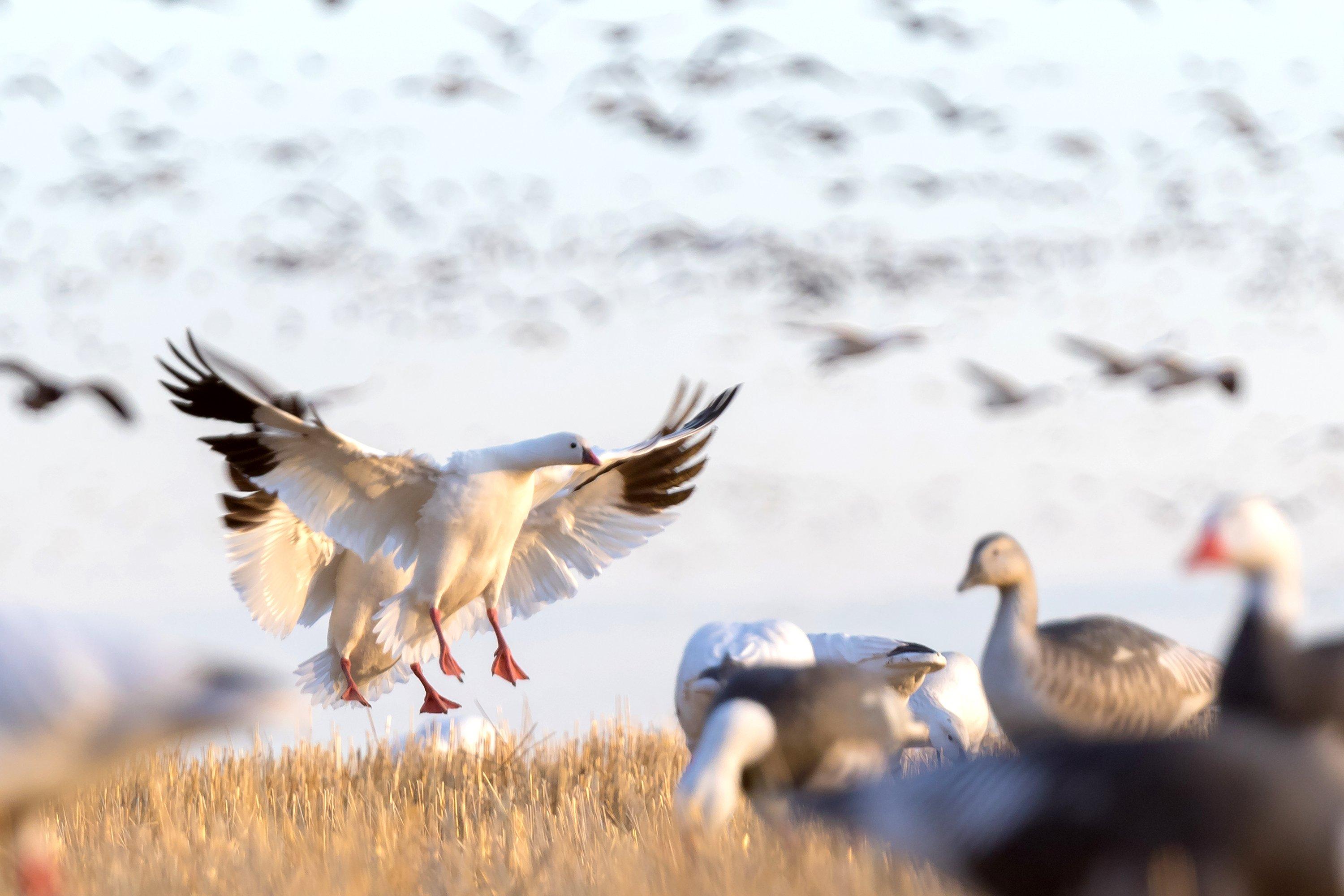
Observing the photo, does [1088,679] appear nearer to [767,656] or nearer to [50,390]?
[767,656]

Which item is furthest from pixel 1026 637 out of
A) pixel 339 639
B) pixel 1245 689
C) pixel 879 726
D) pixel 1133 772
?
pixel 339 639

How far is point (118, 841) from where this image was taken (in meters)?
5.32

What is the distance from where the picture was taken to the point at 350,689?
9508mm

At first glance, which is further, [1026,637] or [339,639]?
[339,639]

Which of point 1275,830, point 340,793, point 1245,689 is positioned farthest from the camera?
point 340,793

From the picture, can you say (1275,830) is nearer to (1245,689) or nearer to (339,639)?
(1245,689)

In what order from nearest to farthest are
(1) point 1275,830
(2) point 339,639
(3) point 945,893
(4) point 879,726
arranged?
(1) point 1275,830, (3) point 945,893, (4) point 879,726, (2) point 339,639

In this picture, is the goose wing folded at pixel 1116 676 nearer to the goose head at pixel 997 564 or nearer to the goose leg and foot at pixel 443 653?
the goose head at pixel 997 564

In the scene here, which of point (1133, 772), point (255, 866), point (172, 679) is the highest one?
point (172, 679)

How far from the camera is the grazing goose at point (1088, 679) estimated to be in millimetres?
5320

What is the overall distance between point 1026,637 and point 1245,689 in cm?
242

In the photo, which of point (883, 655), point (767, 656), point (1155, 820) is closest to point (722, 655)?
point (767, 656)

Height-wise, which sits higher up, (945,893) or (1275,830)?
(1275,830)

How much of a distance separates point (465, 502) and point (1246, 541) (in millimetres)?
5537
